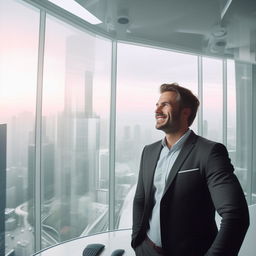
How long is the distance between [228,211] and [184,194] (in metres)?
0.19

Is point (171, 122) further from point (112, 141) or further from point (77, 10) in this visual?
point (112, 141)

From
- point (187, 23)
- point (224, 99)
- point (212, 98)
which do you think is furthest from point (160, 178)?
point (224, 99)

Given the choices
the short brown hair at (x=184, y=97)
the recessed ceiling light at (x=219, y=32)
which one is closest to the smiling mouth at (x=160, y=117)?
the short brown hair at (x=184, y=97)

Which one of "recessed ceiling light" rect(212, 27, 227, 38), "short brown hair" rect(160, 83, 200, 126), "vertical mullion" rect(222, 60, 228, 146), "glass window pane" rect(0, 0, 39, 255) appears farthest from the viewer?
"vertical mullion" rect(222, 60, 228, 146)

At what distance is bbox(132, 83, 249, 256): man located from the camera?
0.89 meters

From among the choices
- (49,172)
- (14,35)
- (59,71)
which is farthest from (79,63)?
(49,172)

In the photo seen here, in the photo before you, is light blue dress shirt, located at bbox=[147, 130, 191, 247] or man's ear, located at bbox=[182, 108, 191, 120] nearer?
light blue dress shirt, located at bbox=[147, 130, 191, 247]

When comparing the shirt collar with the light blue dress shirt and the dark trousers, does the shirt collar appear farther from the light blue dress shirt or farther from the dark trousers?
the dark trousers

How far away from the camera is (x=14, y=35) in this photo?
2.12 meters

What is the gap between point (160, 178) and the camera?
45.8 inches

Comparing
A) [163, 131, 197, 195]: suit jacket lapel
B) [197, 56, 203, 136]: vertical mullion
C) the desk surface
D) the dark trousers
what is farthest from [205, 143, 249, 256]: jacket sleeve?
Answer: [197, 56, 203, 136]: vertical mullion

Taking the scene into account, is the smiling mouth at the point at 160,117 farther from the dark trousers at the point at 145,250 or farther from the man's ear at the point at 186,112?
the dark trousers at the point at 145,250

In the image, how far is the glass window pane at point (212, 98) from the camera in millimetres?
3807

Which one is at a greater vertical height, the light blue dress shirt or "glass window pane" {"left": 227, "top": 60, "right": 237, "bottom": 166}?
"glass window pane" {"left": 227, "top": 60, "right": 237, "bottom": 166}
